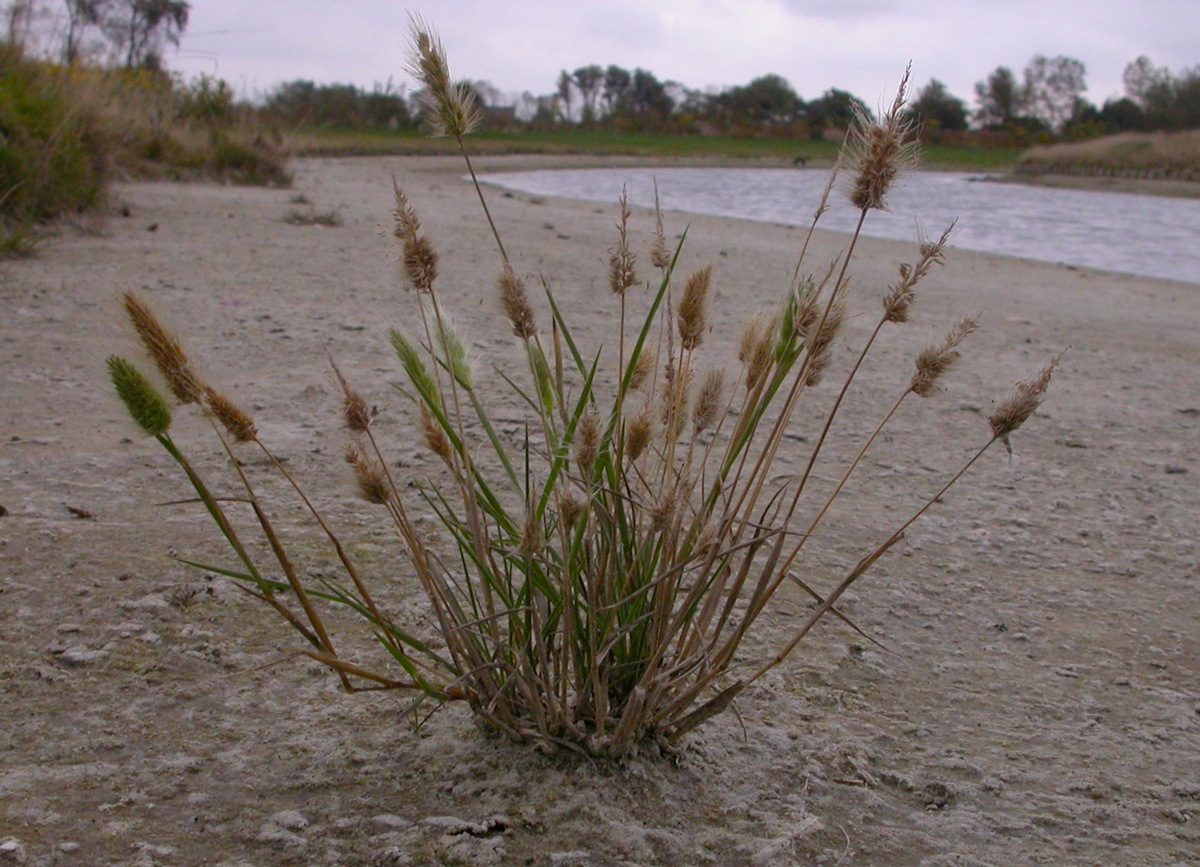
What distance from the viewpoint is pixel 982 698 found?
1.96 metres

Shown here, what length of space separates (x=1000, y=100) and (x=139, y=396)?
67609 mm

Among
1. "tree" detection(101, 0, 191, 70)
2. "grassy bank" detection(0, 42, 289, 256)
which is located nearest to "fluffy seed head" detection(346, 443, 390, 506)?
"grassy bank" detection(0, 42, 289, 256)

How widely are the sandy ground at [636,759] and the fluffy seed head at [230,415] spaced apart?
15cm

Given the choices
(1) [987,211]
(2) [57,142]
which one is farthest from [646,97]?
(2) [57,142]

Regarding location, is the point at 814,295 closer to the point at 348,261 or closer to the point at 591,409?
the point at 591,409

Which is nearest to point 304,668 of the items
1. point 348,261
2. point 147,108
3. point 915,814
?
point 915,814

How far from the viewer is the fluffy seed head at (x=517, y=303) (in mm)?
1421

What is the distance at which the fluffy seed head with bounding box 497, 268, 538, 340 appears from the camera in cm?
142

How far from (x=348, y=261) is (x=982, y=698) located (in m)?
5.20

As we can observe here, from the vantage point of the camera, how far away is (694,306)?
144cm

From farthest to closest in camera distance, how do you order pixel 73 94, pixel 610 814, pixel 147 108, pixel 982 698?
pixel 147 108 < pixel 73 94 < pixel 982 698 < pixel 610 814

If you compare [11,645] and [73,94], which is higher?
[73,94]

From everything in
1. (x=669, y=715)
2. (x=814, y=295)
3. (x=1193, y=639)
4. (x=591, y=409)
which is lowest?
(x=1193, y=639)

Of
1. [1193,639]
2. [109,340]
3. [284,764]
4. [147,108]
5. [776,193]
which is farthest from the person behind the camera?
[776,193]
